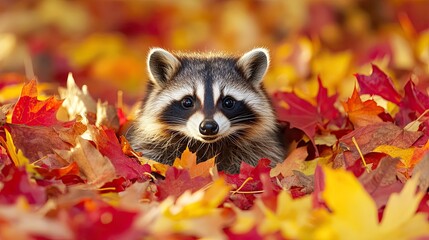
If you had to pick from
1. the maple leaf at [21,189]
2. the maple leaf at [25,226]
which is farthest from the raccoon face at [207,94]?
the maple leaf at [25,226]

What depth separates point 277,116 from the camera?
5.63 m

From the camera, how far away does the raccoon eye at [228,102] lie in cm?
529

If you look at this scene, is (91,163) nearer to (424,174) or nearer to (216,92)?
(216,92)

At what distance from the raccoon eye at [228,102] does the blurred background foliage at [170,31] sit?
3.49m

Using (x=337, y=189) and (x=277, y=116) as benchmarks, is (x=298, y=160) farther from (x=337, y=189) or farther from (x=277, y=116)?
(x=337, y=189)

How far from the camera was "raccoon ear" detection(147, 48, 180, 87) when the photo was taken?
17.7 ft

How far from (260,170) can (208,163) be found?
29cm


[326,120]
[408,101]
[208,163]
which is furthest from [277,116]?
[208,163]

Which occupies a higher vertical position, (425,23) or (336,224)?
(336,224)

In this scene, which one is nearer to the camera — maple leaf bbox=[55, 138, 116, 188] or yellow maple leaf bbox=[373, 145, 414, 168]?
maple leaf bbox=[55, 138, 116, 188]

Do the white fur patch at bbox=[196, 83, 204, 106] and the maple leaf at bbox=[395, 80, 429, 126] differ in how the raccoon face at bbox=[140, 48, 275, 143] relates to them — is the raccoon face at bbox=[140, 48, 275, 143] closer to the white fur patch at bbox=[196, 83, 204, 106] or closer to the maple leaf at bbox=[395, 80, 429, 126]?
the white fur patch at bbox=[196, 83, 204, 106]

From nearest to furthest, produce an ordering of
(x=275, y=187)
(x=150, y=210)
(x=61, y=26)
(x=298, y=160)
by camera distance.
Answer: (x=150, y=210) < (x=275, y=187) < (x=298, y=160) < (x=61, y=26)

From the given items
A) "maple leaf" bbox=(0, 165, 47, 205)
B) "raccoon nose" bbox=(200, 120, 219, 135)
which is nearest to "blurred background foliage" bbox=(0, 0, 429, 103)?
"raccoon nose" bbox=(200, 120, 219, 135)

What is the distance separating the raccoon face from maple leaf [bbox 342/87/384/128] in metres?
0.54
